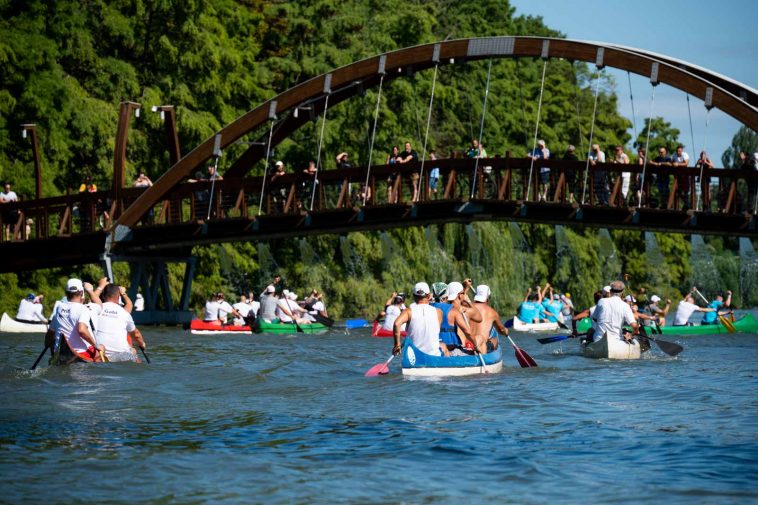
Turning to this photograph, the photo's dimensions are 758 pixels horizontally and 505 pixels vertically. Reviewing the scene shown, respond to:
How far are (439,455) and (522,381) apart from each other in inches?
307

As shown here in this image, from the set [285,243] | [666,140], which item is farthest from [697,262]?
[285,243]

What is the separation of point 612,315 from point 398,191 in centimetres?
1405

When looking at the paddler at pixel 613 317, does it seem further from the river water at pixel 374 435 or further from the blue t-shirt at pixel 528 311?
the blue t-shirt at pixel 528 311

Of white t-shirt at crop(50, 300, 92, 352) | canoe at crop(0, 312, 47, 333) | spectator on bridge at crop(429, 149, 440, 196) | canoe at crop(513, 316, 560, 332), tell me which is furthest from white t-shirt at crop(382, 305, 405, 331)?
white t-shirt at crop(50, 300, 92, 352)

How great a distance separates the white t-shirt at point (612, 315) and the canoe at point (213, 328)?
15.7m

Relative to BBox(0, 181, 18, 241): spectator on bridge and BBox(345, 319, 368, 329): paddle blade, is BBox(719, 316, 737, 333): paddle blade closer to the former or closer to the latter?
BBox(345, 319, 368, 329): paddle blade

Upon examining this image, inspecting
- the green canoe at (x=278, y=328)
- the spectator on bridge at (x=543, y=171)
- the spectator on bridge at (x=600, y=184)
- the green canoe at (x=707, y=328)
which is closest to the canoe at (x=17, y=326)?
the green canoe at (x=278, y=328)

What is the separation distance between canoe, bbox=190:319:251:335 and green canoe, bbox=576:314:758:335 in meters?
9.46

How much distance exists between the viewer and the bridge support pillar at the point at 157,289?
4378 centimetres

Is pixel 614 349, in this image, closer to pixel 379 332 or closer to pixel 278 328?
pixel 379 332

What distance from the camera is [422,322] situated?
788 inches

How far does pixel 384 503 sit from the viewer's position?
11797 mm

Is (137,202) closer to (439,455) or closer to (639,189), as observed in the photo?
(639,189)

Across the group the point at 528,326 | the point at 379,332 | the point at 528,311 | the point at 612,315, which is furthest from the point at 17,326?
the point at 612,315
